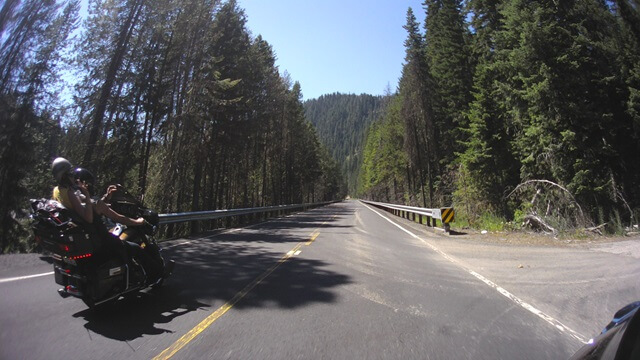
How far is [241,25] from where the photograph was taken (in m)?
28.5

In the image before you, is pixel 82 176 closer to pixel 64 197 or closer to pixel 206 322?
pixel 64 197

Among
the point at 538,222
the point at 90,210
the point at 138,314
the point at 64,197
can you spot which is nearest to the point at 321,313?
the point at 138,314

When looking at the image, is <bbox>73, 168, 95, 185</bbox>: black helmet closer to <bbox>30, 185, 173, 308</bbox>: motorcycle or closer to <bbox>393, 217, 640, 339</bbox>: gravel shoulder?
<bbox>30, 185, 173, 308</bbox>: motorcycle

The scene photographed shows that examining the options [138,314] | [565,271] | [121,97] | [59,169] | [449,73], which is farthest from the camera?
[449,73]

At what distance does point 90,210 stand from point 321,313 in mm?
3162

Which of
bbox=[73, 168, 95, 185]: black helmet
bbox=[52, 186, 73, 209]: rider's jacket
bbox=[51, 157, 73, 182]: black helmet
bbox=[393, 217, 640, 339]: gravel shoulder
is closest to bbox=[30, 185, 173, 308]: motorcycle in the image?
bbox=[52, 186, 73, 209]: rider's jacket

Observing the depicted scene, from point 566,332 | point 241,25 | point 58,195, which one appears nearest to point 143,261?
point 58,195

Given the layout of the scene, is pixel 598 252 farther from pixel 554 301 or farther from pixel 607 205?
pixel 607 205

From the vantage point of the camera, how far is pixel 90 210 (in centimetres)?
450

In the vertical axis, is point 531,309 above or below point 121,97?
below

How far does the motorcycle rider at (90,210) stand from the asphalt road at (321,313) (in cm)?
73

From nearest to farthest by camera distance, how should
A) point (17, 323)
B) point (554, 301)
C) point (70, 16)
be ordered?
1. point (17, 323)
2. point (554, 301)
3. point (70, 16)

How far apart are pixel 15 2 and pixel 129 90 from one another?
20.3 feet

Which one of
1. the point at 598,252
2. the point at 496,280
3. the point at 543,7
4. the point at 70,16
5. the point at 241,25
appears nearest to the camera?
the point at 496,280
